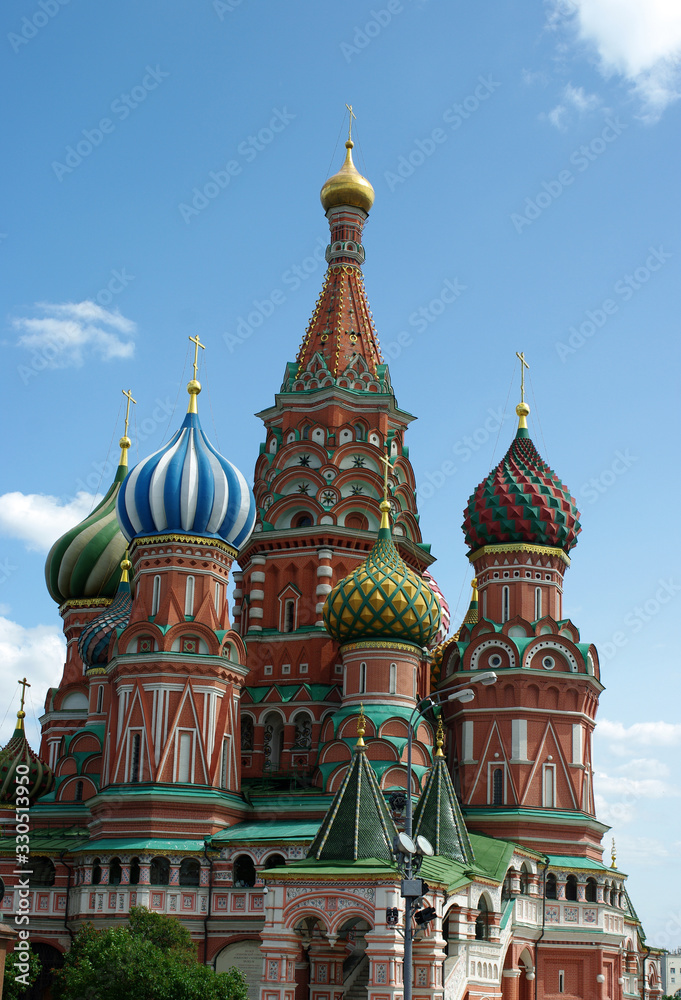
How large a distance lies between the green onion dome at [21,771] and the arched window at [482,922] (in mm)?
12860

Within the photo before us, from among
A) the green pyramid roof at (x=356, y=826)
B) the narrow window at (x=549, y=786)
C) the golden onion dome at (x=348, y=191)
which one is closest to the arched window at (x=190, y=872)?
the green pyramid roof at (x=356, y=826)

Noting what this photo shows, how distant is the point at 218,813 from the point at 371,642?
5269mm

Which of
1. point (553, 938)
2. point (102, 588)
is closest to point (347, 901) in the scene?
point (553, 938)

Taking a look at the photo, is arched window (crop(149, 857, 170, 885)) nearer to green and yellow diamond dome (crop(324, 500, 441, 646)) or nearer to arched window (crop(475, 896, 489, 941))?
green and yellow diamond dome (crop(324, 500, 441, 646))

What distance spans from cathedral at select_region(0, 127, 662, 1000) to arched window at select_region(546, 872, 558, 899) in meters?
0.04

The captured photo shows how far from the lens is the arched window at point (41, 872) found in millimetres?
32656

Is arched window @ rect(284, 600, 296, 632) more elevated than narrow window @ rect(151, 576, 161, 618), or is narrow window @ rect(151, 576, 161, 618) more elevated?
arched window @ rect(284, 600, 296, 632)

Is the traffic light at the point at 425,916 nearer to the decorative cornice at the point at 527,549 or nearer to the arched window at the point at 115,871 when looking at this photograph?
the arched window at the point at 115,871

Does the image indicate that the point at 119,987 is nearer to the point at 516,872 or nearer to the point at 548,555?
the point at 516,872

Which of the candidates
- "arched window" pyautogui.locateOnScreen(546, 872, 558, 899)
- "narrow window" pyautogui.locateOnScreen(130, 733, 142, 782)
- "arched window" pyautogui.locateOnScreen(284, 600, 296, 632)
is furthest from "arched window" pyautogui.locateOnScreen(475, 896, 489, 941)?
"arched window" pyautogui.locateOnScreen(284, 600, 296, 632)

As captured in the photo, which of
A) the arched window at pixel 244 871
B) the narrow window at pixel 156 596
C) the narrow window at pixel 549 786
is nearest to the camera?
the arched window at pixel 244 871

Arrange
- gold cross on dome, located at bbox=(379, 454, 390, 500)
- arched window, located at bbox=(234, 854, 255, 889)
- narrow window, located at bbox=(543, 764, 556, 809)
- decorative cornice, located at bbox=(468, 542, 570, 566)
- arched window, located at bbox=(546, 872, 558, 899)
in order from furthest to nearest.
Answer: decorative cornice, located at bbox=(468, 542, 570, 566) → gold cross on dome, located at bbox=(379, 454, 390, 500) → narrow window, located at bbox=(543, 764, 556, 809) → arched window, located at bbox=(546, 872, 558, 899) → arched window, located at bbox=(234, 854, 255, 889)

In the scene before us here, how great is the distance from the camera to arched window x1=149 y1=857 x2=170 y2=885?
30125mm

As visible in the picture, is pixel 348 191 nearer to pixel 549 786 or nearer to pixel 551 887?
pixel 549 786
